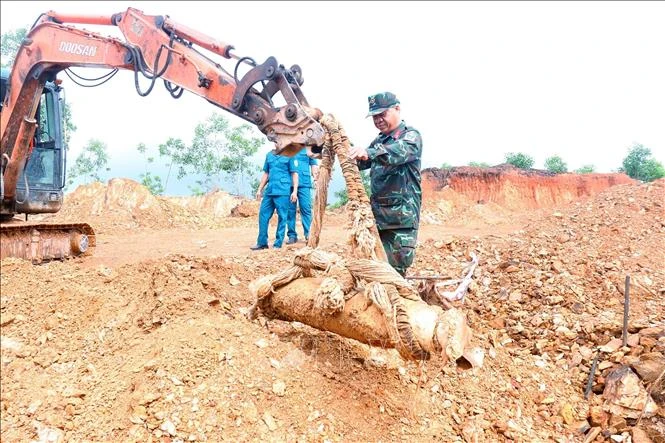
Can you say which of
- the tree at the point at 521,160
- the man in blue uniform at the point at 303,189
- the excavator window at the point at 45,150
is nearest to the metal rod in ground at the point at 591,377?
the man in blue uniform at the point at 303,189

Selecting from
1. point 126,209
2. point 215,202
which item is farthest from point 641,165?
point 126,209

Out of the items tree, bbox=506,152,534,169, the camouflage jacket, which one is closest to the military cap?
the camouflage jacket

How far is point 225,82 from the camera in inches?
156

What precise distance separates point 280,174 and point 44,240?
2986 mm

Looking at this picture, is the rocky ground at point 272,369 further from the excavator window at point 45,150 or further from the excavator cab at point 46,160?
the excavator window at point 45,150

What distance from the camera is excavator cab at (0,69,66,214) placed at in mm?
5676

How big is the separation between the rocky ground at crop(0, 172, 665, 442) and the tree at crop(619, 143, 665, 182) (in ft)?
64.0

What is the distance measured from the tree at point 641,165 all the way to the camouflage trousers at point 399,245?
2205 cm

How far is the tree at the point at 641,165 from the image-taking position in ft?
73.2

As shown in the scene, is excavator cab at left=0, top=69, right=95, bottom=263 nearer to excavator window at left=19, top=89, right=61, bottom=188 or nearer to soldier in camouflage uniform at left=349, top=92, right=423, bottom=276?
excavator window at left=19, top=89, right=61, bottom=188

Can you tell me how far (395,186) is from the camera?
3707 mm

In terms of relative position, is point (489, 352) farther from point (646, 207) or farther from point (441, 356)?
point (646, 207)

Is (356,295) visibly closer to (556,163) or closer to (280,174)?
(280,174)

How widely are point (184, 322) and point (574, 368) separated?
124 inches
